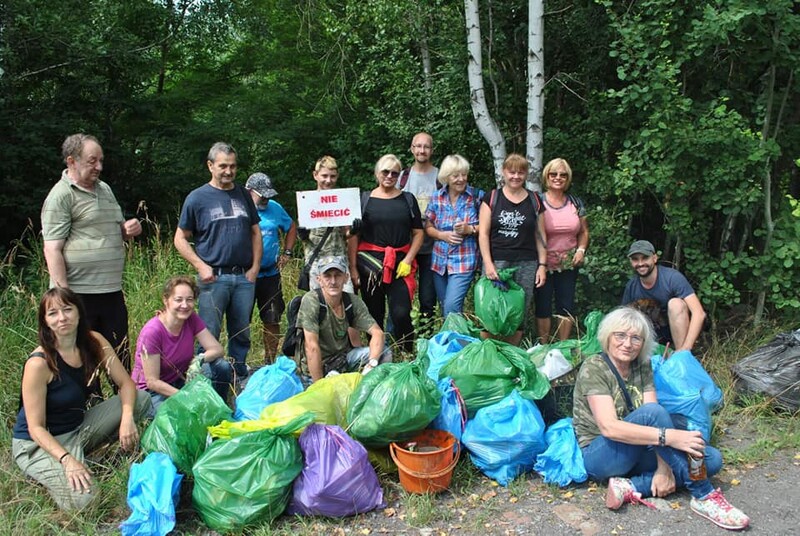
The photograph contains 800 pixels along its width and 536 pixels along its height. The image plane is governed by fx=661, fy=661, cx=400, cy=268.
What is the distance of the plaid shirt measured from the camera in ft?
16.1

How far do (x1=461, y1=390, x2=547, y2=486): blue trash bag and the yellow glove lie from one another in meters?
1.43

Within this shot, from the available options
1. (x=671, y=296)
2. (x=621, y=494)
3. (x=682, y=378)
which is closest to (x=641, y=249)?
(x=671, y=296)

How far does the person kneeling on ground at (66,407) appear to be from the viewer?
10.6 feet

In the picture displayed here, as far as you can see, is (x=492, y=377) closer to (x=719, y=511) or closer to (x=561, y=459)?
(x=561, y=459)

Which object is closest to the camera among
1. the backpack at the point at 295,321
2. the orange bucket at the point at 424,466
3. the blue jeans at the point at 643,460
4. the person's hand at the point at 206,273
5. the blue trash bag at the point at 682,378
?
the blue jeans at the point at 643,460

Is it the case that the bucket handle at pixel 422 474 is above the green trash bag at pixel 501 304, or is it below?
below

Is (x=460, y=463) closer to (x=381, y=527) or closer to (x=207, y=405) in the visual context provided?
(x=381, y=527)

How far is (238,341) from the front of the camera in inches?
185

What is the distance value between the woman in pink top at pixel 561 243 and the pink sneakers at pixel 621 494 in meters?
1.87

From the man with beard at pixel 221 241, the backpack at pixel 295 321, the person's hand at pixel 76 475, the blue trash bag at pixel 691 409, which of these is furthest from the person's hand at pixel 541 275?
the person's hand at pixel 76 475

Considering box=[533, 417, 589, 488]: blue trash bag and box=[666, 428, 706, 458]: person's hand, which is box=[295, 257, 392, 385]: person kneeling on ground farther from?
box=[666, 428, 706, 458]: person's hand

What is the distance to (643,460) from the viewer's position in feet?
11.2

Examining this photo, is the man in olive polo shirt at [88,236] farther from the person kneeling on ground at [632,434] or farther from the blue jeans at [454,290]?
the person kneeling on ground at [632,434]

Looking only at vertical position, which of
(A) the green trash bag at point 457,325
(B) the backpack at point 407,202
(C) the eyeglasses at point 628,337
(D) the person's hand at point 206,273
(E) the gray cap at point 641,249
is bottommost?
(A) the green trash bag at point 457,325
